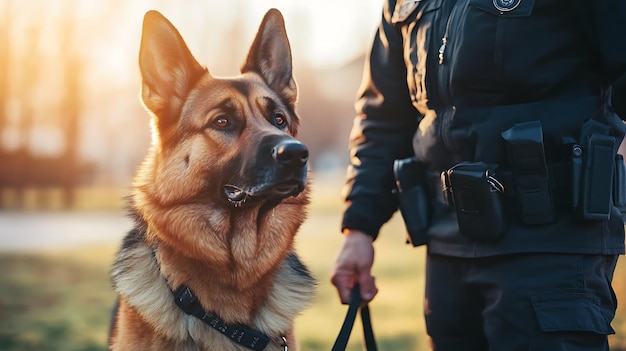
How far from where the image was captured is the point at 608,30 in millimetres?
1758

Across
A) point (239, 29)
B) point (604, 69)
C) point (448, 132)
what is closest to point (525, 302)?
point (448, 132)

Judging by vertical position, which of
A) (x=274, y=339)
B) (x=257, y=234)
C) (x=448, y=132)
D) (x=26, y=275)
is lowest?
(x=26, y=275)

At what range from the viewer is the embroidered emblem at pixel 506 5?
1.87 m

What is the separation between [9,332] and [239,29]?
967 cm

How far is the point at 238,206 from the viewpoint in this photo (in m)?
2.39

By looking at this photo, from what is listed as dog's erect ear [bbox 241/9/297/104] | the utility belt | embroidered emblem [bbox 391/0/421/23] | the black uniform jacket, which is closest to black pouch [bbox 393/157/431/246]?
the black uniform jacket

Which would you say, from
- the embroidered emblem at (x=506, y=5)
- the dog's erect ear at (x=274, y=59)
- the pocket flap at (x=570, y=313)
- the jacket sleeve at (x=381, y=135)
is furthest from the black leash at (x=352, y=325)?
the embroidered emblem at (x=506, y=5)

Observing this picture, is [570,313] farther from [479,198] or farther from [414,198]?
[414,198]

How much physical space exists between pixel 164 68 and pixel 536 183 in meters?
1.45

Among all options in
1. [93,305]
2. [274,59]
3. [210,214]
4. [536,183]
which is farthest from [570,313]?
[93,305]

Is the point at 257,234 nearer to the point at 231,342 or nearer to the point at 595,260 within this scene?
the point at 231,342

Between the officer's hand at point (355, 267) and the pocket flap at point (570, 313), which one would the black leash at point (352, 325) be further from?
the pocket flap at point (570, 313)

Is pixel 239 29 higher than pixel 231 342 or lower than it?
higher

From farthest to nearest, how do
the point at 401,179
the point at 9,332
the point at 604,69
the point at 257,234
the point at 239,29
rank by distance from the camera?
the point at 239,29 → the point at 9,332 → the point at 257,234 → the point at 401,179 → the point at 604,69
